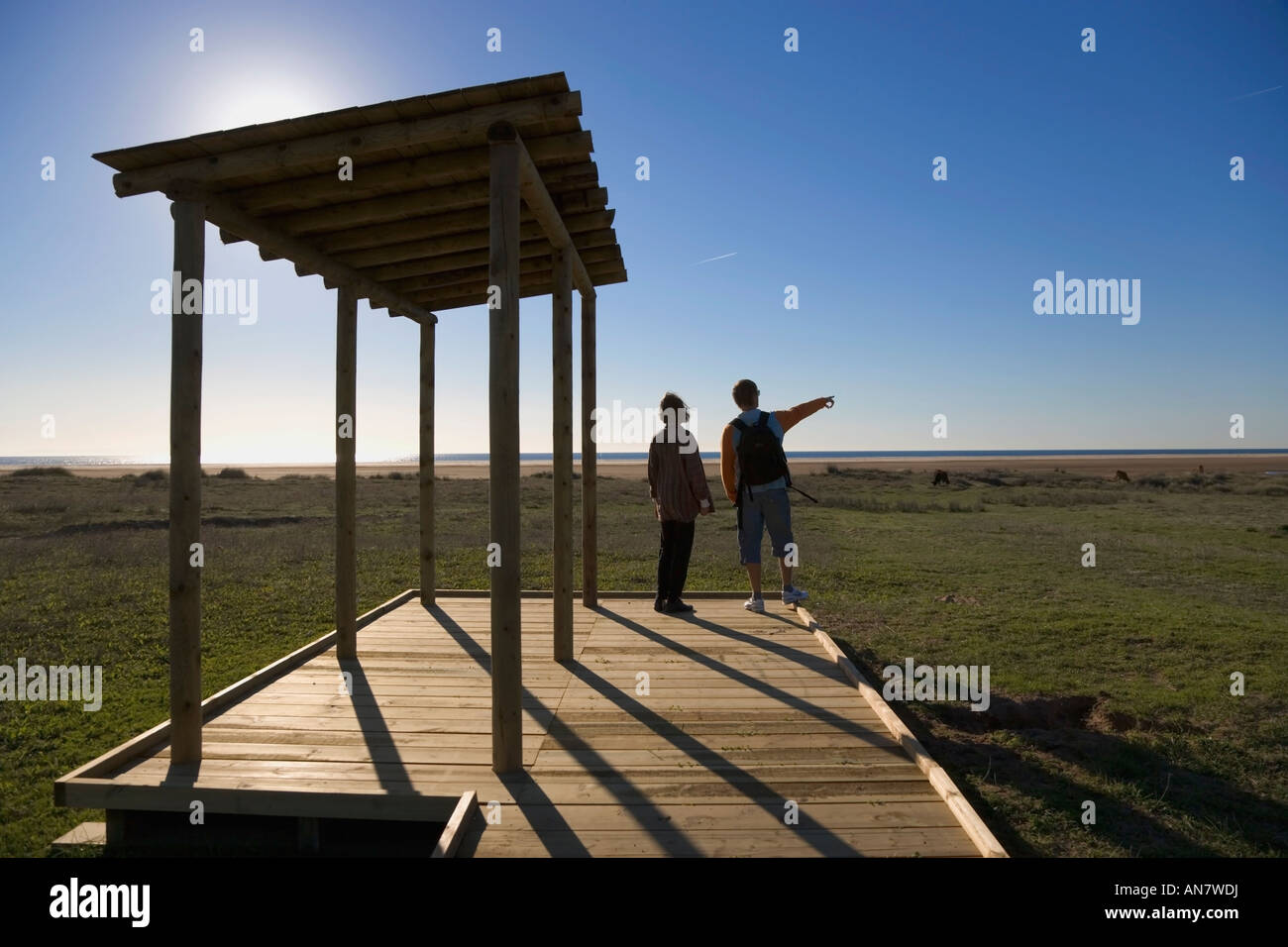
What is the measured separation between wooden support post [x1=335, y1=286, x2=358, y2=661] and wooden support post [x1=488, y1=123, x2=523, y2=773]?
2.45 meters

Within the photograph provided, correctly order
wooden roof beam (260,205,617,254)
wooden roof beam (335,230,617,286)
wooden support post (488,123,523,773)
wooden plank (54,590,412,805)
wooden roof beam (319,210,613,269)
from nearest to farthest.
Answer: wooden plank (54,590,412,805), wooden support post (488,123,523,773), wooden roof beam (260,205,617,254), wooden roof beam (319,210,613,269), wooden roof beam (335,230,617,286)

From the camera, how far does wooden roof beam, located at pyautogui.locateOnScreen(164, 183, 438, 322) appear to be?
4.06 meters

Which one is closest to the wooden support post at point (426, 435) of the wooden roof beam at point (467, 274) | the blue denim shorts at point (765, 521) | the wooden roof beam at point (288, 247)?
the wooden roof beam at point (288, 247)

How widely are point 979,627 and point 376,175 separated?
7845 mm

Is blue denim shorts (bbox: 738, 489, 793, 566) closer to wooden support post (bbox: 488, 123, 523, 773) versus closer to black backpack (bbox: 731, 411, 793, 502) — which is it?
black backpack (bbox: 731, 411, 793, 502)

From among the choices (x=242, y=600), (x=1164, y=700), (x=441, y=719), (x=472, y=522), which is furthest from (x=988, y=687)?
(x=472, y=522)

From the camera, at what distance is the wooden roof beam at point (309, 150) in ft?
12.9

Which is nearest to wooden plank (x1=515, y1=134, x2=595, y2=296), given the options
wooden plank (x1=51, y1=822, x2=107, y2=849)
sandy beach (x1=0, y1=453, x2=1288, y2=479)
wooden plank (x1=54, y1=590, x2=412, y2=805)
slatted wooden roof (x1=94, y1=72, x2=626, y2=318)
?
slatted wooden roof (x1=94, y1=72, x2=626, y2=318)

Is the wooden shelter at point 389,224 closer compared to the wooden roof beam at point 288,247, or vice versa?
the wooden shelter at point 389,224

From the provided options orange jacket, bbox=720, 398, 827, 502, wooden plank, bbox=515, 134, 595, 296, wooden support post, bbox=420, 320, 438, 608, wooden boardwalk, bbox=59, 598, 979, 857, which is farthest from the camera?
wooden support post, bbox=420, 320, 438, 608

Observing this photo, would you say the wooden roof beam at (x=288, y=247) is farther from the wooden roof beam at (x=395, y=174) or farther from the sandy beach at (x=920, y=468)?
the sandy beach at (x=920, y=468)

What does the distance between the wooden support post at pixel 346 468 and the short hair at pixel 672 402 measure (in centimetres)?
288

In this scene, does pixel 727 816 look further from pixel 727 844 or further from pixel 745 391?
pixel 745 391
